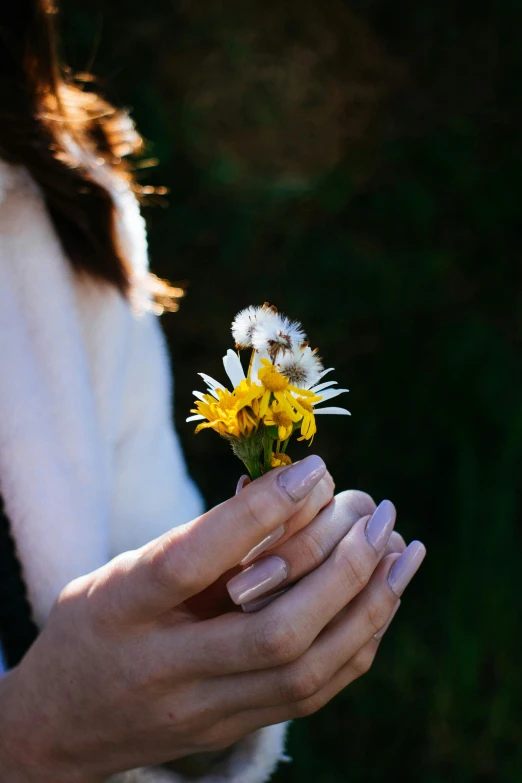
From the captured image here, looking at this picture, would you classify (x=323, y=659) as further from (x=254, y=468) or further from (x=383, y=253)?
(x=383, y=253)

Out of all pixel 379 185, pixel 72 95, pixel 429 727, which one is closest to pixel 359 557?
pixel 72 95

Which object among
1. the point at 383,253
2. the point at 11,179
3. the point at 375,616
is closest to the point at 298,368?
the point at 375,616

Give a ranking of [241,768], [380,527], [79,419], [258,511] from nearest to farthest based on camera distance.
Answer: [258,511], [380,527], [241,768], [79,419]

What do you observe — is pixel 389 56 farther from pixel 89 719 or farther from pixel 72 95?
pixel 89 719

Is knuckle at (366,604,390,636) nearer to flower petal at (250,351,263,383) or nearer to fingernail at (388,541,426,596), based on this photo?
fingernail at (388,541,426,596)

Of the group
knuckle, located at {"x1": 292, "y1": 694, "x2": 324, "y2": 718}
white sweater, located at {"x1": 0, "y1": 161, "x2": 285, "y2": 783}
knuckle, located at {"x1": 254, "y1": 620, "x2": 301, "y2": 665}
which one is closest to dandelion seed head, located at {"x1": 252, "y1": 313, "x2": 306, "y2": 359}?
knuckle, located at {"x1": 254, "y1": 620, "x2": 301, "y2": 665}

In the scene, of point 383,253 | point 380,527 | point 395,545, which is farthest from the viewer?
point 383,253
